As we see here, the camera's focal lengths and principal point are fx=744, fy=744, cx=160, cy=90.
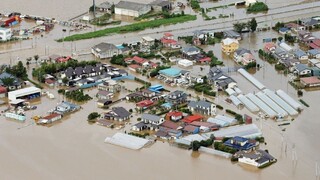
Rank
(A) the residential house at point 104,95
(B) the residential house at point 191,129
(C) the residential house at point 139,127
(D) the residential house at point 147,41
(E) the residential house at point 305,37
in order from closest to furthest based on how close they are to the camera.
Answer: (B) the residential house at point 191,129
(C) the residential house at point 139,127
(A) the residential house at point 104,95
(E) the residential house at point 305,37
(D) the residential house at point 147,41

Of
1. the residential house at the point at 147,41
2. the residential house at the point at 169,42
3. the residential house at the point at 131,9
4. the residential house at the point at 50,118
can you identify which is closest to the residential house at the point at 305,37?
the residential house at the point at 169,42

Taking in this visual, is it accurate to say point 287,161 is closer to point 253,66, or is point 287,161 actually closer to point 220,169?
point 220,169

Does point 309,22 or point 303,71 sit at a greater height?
point 309,22

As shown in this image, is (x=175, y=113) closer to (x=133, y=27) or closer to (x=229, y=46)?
(x=229, y=46)

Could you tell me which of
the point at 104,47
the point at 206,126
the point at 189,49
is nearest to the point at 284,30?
the point at 189,49

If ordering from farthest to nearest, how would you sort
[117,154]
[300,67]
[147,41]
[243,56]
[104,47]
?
[147,41] → [104,47] → [243,56] → [300,67] → [117,154]

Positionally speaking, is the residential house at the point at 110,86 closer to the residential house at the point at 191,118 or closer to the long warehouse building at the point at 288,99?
the residential house at the point at 191,118

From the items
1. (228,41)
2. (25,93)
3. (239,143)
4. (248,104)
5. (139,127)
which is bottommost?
(239,143)
